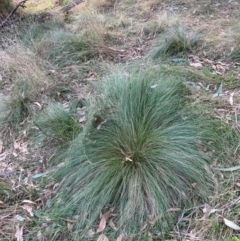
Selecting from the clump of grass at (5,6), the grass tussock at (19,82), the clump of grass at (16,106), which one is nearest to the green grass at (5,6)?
the clump of grass at (5,6)

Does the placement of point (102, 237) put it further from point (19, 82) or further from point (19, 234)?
point (19, 82)

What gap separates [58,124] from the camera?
8.48 ft

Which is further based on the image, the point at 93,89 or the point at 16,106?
the point at 93,89

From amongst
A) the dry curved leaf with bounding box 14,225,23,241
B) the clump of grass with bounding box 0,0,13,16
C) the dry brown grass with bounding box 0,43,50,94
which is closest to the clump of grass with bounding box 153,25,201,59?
the dry brown grass with bounding box 0,43,50,94

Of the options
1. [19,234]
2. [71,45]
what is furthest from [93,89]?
[19,234]

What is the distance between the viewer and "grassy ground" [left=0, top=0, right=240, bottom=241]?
1906mm

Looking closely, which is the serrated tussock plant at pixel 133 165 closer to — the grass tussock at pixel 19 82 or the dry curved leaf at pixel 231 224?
the dry curved leaf at pixel 231 224

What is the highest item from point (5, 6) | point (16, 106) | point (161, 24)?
point (5, 6)

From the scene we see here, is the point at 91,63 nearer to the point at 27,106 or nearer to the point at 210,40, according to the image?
the point at 27,106

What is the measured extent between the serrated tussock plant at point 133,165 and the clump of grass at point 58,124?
235 mm

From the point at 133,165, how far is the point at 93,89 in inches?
49.8

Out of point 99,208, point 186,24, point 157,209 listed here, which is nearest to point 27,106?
point 99,208

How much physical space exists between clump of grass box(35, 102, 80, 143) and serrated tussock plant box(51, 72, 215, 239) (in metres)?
0.24

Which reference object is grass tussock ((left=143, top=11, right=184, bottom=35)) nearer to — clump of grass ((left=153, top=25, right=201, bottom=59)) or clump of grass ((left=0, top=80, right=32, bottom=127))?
clump of grass ((left=153, top=25, right=201, bottom=59))
